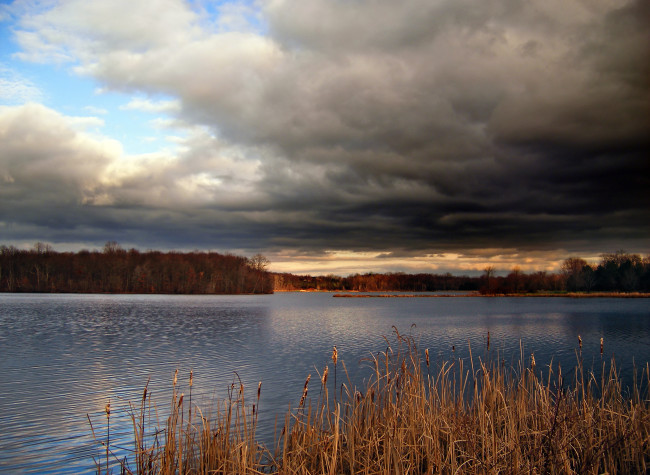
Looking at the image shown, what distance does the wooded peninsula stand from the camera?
372ft

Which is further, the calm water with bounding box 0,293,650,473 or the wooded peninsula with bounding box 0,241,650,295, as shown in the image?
the wooded peninsula with bounding box 0,241,650,295

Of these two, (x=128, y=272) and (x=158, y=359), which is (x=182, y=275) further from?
(x=158, y=359)

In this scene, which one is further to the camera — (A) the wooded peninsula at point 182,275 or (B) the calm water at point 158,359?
(A) the wooded peninsula at point 182,275

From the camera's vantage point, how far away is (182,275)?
5399 inches

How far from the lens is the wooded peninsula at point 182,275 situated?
372ft

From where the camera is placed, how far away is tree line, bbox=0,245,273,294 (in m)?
125

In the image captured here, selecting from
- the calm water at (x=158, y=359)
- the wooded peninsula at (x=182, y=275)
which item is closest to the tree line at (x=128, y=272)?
the wooded peninsula at (x=182, y=275)

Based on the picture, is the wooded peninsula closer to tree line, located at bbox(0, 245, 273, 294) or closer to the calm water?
tree line, located at bbox(0, 245, 273, 294)

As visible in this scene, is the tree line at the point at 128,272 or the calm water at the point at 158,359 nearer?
the calm water at the point at 158,359

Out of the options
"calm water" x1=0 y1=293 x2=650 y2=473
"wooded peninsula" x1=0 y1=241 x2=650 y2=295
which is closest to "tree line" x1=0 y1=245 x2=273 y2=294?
"wooded peninsula" x1=0 y1=241 x2=650 y2=295

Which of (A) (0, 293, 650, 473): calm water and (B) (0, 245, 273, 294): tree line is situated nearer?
(A) (0, 293, 650, 473): calm water

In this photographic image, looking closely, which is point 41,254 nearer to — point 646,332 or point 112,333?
point 112,333

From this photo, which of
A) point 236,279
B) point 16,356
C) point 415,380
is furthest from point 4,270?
point 415,380

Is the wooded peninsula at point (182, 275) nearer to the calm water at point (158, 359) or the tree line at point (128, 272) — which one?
the tree line at point (128, 272)
